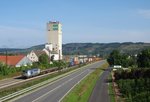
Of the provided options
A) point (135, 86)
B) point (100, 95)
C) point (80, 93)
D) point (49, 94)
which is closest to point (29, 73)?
point (135, 86)

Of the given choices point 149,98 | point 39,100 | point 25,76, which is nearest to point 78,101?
point 39,100

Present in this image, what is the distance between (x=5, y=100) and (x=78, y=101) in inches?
309

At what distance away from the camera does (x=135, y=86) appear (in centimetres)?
5684

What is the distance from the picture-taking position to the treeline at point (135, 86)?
42000mm

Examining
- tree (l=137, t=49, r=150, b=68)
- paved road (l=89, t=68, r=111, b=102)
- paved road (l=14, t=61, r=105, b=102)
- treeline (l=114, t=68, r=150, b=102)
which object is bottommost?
paved road (l=89, t=68, r=111, b=102)

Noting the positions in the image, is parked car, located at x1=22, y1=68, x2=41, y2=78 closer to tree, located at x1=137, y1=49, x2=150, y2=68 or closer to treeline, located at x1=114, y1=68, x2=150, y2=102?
treeline, located at x1=114, y1=68, x2=150, y2=102

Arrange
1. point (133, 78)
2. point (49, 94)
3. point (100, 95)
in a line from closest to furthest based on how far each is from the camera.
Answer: point (100, 95), point (49, 94), point (133, 78)

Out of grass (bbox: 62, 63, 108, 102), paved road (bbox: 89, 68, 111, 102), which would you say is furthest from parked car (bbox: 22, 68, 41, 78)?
paved road (bbox: 89, 68, 111, 102)

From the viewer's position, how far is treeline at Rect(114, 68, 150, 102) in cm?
4200

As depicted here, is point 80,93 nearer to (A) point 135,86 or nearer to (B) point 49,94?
(B) point 49,94

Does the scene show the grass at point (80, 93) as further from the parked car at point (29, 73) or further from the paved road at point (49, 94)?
the parked car at point (29, 73)

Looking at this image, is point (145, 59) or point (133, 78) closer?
point (133, 78)

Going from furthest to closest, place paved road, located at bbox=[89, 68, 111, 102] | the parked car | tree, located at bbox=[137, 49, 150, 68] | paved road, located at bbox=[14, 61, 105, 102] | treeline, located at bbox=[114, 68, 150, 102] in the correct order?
tree, located at bbox=[137, 49, 150, 68] < the parked car < paved road, located at bbox=[89, 68, 111, 102] < paved road, located at bbox=[14, 61, 105, 102] < treeline, located at bbox=[114, 68, 150, 102]

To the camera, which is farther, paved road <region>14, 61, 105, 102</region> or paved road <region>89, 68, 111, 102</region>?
paved road <region>89, 68, 111, 102</region>
